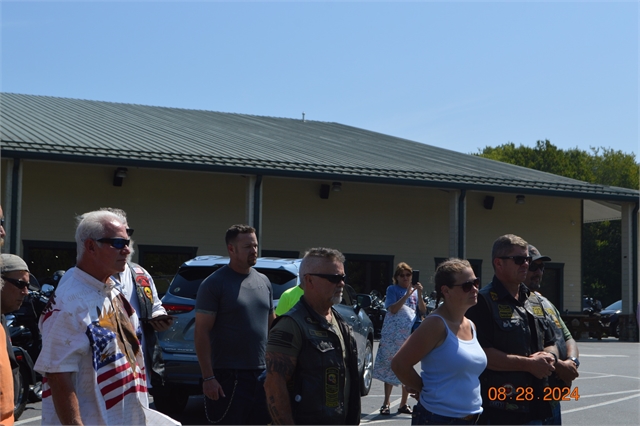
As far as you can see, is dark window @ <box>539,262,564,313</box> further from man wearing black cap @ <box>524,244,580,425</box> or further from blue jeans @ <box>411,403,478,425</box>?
blue jeans @ <box>411,403,478,425</box>

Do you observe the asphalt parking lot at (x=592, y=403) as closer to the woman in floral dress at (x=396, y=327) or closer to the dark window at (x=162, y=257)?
the woman in floral dress at (x=396, y=327)

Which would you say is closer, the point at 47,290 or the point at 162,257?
the point at 47,290

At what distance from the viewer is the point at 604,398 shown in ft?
38.8

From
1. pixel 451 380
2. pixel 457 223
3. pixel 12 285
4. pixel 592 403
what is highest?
pixel 457 223

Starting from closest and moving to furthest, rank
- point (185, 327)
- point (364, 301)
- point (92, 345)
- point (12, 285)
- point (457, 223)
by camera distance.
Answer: point (92, 345)
point (12, 285)
point (185, 327)
point (364, 301)
point (457, 223)

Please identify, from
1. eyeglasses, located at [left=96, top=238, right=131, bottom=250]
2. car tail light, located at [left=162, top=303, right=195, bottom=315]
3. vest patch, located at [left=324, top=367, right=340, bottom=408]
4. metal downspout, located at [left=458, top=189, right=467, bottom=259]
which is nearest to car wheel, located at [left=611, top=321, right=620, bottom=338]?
metal downspout, located at [left=458, top=189, right=467, bottom=259]

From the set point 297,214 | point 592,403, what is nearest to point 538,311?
point 592,403

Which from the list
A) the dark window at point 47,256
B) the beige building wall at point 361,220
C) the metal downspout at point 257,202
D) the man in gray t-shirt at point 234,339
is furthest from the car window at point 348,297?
the beige building wall at point 361,220

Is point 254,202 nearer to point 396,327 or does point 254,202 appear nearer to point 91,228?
A: point 396,327

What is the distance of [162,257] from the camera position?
2280 centimetres

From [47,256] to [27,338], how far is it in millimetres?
11892

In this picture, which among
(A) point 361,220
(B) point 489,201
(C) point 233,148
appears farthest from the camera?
(B) point 489,201

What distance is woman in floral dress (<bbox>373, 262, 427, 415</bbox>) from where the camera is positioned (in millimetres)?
10151

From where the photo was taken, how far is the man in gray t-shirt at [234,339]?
5.81 metres
